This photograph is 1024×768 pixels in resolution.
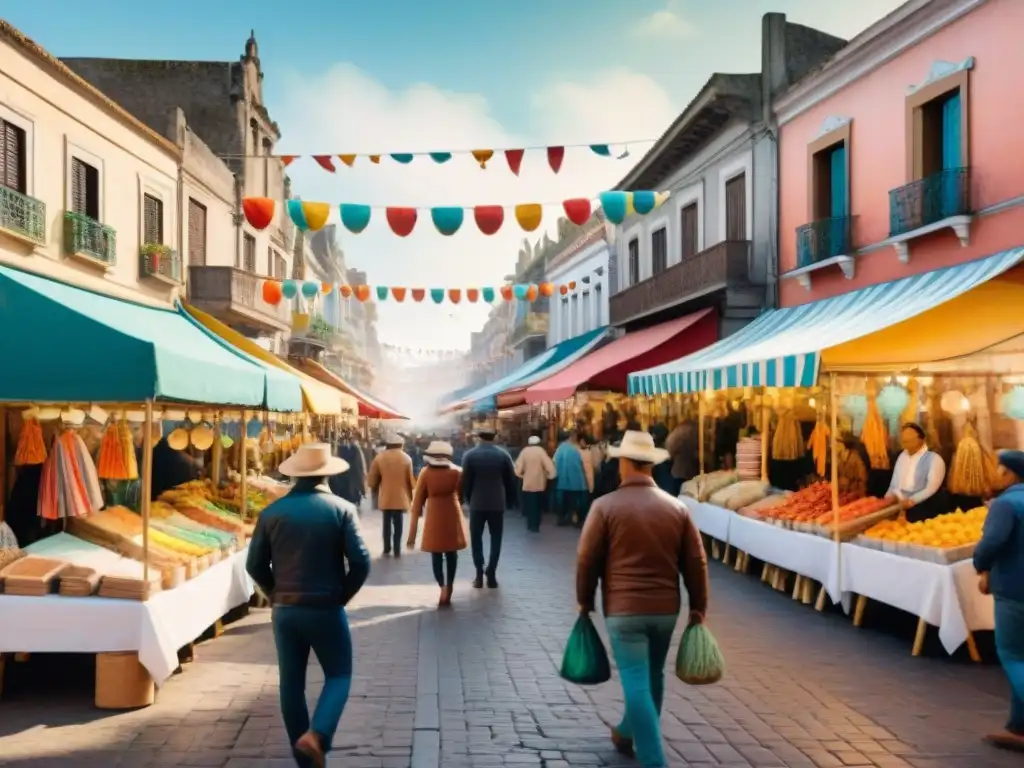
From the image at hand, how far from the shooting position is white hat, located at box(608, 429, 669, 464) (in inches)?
200

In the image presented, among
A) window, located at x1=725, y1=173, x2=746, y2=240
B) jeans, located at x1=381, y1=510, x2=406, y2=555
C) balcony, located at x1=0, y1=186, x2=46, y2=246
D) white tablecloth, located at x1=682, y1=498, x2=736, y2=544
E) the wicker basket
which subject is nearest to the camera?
Answer: the wicker basket

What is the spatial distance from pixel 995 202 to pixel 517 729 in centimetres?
954

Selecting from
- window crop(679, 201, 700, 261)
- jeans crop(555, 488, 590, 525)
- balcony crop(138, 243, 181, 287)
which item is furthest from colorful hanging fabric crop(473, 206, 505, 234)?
window crop(679, 201, 700, 261)

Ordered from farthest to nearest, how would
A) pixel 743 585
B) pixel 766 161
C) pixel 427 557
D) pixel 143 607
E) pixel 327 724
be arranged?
pixel 766 161, pixel 427 557, pixel 743 585, pixel 143 607, pixel 327 724

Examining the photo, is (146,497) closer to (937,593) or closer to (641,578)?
(641,578)

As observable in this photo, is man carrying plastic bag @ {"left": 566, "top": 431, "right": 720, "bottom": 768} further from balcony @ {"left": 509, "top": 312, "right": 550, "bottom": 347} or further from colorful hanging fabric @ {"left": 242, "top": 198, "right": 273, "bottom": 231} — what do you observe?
balcony @ {"left": 509, "top": 312, "right": 550, "bottom": 347}

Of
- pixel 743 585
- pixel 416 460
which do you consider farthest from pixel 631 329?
pixel 743 585

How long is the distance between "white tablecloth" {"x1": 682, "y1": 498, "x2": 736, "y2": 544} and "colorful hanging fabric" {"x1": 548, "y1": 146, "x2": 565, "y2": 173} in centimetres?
546

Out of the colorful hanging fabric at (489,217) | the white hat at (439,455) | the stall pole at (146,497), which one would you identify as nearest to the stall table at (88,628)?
the stall pole at (146,497)

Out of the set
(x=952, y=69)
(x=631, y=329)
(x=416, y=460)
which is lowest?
(x=416, y=460)

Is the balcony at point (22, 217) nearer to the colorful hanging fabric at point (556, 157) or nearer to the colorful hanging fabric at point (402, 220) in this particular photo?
the colorful hanging fabric at point (402, 220)

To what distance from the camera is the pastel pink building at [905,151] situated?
11914mm

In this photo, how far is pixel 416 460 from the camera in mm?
33469

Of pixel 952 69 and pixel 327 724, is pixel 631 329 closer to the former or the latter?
pixel 952 69
